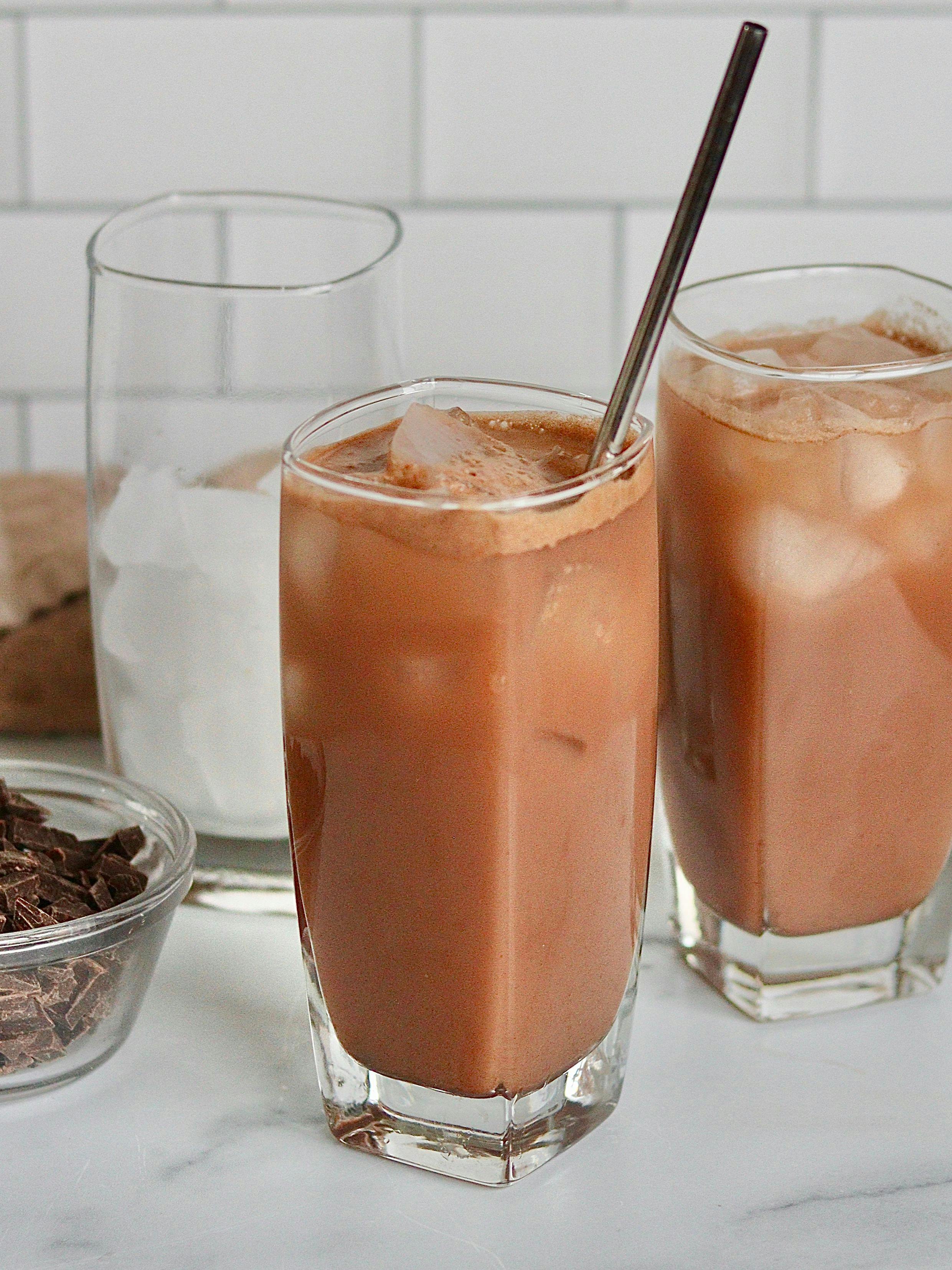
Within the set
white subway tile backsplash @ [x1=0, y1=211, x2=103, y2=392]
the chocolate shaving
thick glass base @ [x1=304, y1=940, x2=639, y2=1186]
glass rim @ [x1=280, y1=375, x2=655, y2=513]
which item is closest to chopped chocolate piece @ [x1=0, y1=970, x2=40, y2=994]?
the chocolate shaving

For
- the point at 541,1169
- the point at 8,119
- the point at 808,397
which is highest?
the point at 8,119

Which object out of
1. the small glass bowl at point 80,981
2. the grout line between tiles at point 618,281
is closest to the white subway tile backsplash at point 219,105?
the grout line between tiles at point 618,281

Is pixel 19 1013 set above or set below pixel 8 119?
below

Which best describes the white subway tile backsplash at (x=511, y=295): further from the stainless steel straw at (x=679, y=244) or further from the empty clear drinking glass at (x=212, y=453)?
the stainless steel straw at (x=679, y=244)

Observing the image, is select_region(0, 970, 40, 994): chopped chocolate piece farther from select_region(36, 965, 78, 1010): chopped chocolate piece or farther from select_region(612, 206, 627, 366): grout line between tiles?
select_region(612, 206, 627, 366): grout line between tiles

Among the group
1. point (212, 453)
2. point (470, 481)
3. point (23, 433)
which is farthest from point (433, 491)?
point (23, 433)

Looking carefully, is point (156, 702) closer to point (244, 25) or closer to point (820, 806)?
point (820, 806)

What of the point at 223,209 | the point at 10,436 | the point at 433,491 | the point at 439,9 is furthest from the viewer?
the point at 10,436

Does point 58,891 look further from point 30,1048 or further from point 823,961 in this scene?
point 823,961

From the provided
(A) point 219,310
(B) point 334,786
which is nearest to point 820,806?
(B) point 334,786
